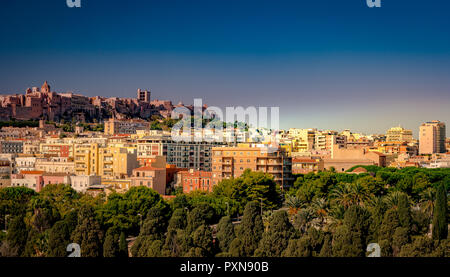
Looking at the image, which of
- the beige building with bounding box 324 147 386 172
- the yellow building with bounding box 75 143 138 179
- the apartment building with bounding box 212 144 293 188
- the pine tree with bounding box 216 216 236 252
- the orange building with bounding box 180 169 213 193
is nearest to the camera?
the pine tree with bounding box 216 216 236 252

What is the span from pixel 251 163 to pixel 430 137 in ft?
145

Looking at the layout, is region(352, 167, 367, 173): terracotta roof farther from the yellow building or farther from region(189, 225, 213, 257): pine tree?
region(189, 225, 213, 257): pine tree

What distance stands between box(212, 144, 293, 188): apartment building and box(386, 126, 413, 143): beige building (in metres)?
48.6

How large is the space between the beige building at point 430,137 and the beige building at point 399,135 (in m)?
6.53

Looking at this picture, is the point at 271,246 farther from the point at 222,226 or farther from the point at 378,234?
the point at 378,234

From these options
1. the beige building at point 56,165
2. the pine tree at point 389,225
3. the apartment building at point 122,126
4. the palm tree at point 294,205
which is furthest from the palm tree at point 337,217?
the apartment building at point 122,126

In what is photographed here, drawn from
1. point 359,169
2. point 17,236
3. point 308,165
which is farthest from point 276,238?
point 308,165

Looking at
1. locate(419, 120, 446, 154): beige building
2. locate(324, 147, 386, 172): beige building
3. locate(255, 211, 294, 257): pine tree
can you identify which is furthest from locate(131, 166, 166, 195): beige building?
locate(419, 120, 446, 154): beige building

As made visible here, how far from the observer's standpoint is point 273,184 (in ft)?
104

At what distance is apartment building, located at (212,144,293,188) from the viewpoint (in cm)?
3506

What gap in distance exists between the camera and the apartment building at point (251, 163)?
1380 inches

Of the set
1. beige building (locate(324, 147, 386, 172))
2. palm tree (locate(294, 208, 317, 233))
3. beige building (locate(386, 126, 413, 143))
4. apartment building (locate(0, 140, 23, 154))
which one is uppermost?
beige building (locate(386, 126, 413, 143))

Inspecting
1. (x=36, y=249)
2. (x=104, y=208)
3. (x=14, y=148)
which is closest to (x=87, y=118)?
(x=14, y=148)
